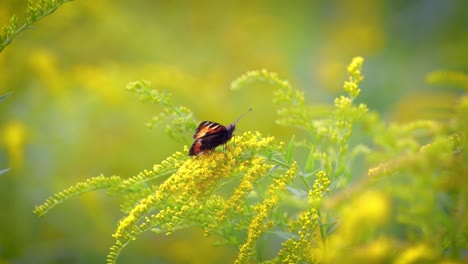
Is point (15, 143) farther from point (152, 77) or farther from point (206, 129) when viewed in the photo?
point (206, 129)

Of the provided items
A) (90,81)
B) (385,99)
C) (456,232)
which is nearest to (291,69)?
(385,99)

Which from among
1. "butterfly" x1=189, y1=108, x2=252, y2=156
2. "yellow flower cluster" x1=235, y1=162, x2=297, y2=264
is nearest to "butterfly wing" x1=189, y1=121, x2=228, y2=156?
"butterfly" x1=189, y1=108, x2=252, y2=156

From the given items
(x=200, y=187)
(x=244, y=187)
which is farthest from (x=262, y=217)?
(x=200, y=187)

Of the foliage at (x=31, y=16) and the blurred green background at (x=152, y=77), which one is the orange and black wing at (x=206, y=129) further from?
the blurred green background at (x=152, y=77)

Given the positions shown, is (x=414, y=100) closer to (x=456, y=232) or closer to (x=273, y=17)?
(x=273, y=17)

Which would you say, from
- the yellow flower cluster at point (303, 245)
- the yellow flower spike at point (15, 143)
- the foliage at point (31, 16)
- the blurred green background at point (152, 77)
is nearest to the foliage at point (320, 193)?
the yellow flower cluster at point (303, 245)
